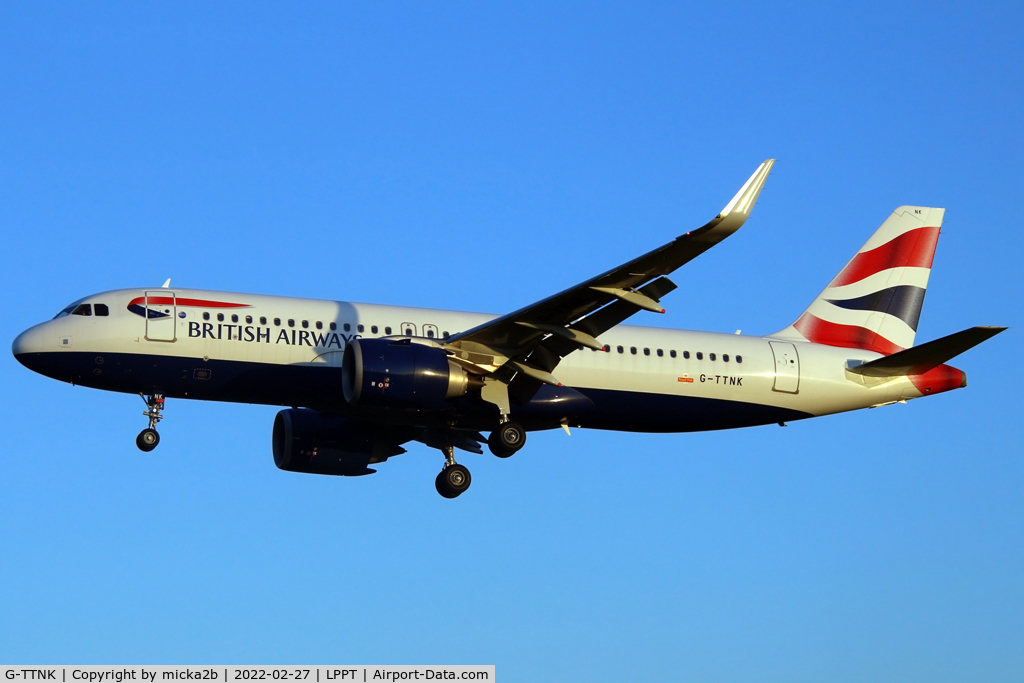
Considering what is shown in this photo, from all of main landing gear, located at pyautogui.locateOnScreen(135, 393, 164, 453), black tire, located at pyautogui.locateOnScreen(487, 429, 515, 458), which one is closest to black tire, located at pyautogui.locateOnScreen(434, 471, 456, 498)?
black tire, located at pyautogui.locateOnScreen(487, 429, 515, 458)

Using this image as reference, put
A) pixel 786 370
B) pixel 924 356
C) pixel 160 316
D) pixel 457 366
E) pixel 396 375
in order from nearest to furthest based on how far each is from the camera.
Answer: pixel 396 375 → pixel 457 366 → pixel 160 316 → pixel 924 356 → pixel 786 370

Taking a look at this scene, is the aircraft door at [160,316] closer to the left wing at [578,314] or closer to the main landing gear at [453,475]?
the left wing at [578,314]

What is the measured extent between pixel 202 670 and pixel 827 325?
21910 millimetres

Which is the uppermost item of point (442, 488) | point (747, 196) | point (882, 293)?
point (882, 293)

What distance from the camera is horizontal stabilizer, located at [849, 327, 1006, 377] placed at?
34.3 meters

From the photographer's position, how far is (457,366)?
3403 centimetres

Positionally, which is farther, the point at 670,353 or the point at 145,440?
the point at 670,353

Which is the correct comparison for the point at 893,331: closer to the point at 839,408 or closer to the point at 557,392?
the point at 839,408

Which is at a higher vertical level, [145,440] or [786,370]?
[786,370]

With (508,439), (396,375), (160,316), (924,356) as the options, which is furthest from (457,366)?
(924,356)

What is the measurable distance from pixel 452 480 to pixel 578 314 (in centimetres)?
759

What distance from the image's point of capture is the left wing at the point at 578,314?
1117 inches

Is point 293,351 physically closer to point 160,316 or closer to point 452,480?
point 160,316

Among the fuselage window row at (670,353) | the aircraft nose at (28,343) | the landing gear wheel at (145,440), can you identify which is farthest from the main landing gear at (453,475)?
the aircraft nose at (28,343)
